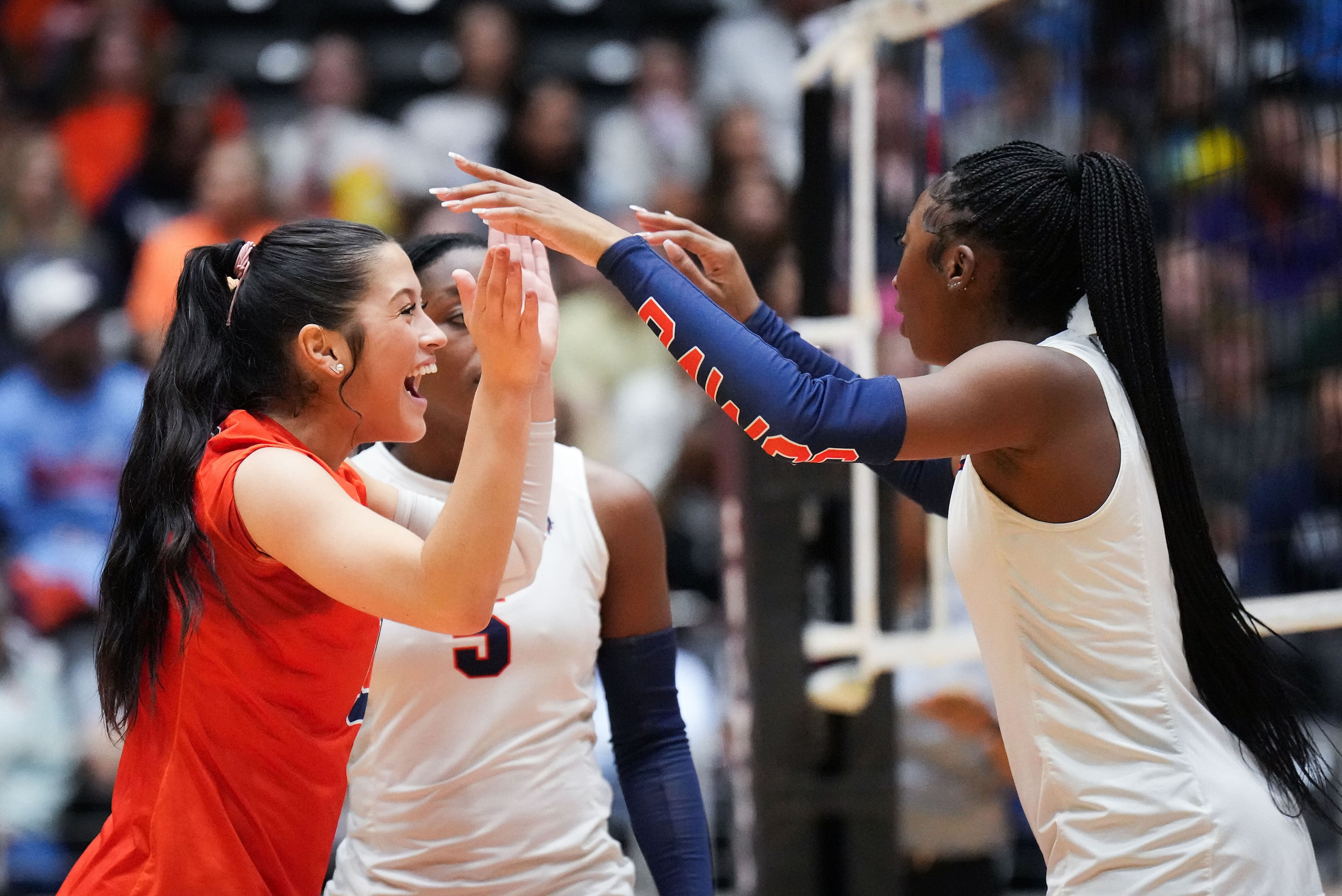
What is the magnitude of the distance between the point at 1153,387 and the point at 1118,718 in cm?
46

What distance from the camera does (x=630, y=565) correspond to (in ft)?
7.88

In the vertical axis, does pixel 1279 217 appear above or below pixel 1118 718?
above

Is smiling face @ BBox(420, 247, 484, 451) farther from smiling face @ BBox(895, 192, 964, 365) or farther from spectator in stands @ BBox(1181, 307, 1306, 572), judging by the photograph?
spectator in stands @ BBox(1181, 307, 1306, 572)

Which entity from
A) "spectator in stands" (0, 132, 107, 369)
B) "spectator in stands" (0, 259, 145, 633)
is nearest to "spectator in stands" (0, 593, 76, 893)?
"spectator in stands" (0, 259, 145, 633)

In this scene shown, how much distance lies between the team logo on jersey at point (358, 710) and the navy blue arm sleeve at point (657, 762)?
1.41ft

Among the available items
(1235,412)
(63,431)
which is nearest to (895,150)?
(1235,412)

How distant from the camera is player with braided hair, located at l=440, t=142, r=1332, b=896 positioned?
1.83 metres

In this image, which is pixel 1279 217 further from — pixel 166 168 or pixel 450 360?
pixel 166 168

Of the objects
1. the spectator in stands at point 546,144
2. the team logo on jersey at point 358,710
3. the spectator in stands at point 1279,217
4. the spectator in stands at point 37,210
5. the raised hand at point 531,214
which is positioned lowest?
the team logo on jersey at point 358,710

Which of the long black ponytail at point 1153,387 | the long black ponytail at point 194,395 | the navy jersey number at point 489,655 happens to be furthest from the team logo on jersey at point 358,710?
the long black ponytail at point 1153,387

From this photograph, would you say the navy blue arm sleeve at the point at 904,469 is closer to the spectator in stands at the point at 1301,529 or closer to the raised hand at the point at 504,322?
the raised hand at the point at 504,322

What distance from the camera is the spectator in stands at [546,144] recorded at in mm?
6684

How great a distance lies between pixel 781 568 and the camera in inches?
143

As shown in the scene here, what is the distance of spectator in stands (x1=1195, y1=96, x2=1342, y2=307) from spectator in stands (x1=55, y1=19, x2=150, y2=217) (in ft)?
16.0
